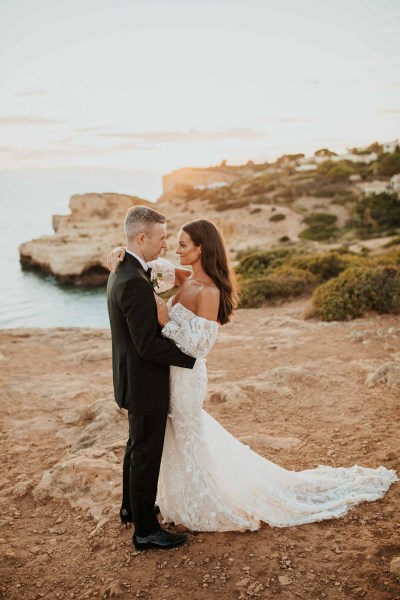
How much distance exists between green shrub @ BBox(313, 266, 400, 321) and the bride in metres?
6.80

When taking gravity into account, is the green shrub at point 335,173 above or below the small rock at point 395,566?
above

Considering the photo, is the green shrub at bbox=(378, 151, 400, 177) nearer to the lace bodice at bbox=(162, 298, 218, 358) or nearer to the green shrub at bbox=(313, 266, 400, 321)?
the green shrub at bbox=(313, 266, 400, 321)

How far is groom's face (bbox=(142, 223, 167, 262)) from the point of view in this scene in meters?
3.05

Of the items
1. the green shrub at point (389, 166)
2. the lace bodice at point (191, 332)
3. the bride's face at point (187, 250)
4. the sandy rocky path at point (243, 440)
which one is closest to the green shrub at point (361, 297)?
the sandy rocky path at point (243, 440)

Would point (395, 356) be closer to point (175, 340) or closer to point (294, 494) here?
point (294, 494)

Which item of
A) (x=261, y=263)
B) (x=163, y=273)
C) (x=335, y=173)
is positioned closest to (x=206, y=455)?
(x=163, y=273)

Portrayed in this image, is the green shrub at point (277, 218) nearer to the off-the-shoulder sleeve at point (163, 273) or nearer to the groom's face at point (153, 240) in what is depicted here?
the off-the-shoulder sleeve at point (163, 273)

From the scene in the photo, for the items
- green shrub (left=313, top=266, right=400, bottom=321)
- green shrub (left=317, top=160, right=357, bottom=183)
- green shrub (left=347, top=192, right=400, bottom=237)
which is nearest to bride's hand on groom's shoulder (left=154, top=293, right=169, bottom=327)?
green shrub (left=313, top=266, right=400, bottom=321)

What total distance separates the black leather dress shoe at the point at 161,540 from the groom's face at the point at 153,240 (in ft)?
6.35

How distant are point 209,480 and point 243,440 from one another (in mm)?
1686

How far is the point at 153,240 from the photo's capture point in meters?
3.07

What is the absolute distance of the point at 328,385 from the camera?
6367 millimetres

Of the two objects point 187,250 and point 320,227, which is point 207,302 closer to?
point 187,250

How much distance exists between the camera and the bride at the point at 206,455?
3.20 metres
